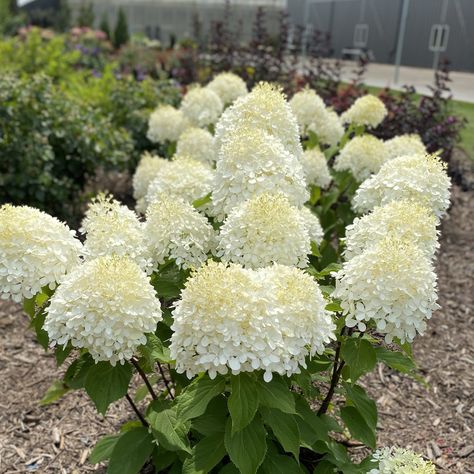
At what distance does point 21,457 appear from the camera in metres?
2.92

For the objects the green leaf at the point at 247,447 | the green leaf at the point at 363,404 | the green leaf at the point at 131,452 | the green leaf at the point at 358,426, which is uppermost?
the green leaf at the point at 247,447

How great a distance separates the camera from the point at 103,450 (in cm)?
251

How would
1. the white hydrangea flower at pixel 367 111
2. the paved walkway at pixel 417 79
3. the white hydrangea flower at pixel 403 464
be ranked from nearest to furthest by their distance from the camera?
1. the white hydrangea flower at pixel 403 464
2. the white hydrangea flower at pixel 367 111
3. the paved walkway at pixel 417 79

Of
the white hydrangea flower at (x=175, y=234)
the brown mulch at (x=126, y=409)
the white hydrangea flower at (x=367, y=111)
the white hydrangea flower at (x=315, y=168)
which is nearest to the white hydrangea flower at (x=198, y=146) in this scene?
the white hydrangea flower at (x=315, y=168)

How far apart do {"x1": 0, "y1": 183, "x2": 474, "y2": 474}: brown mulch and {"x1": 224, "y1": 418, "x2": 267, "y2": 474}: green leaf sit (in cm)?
129

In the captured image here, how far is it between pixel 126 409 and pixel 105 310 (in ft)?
5.52

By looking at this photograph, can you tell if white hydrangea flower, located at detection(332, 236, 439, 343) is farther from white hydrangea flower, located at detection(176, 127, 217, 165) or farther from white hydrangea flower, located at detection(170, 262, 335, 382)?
white hydrangea flower, located at detection(176, 127, 217, 165)

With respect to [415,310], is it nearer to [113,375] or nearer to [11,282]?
[113,375]

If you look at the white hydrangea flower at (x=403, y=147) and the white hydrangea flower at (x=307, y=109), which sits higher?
the white hydrangea flower at (x=307, y=109)

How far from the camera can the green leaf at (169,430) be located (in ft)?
6.92

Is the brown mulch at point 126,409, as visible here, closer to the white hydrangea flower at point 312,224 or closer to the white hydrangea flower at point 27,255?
the white hydrangea flower at point 312,224

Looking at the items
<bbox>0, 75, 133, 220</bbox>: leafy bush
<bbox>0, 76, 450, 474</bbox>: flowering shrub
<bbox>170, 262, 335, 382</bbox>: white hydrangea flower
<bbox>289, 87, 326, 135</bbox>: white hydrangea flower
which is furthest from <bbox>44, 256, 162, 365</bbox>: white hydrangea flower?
<bbox>0, 75, 133, 220</bbox>: leafy bush

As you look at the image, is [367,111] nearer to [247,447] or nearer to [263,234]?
[263,234]

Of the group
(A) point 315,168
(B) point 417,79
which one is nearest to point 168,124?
(A) point 315,168
